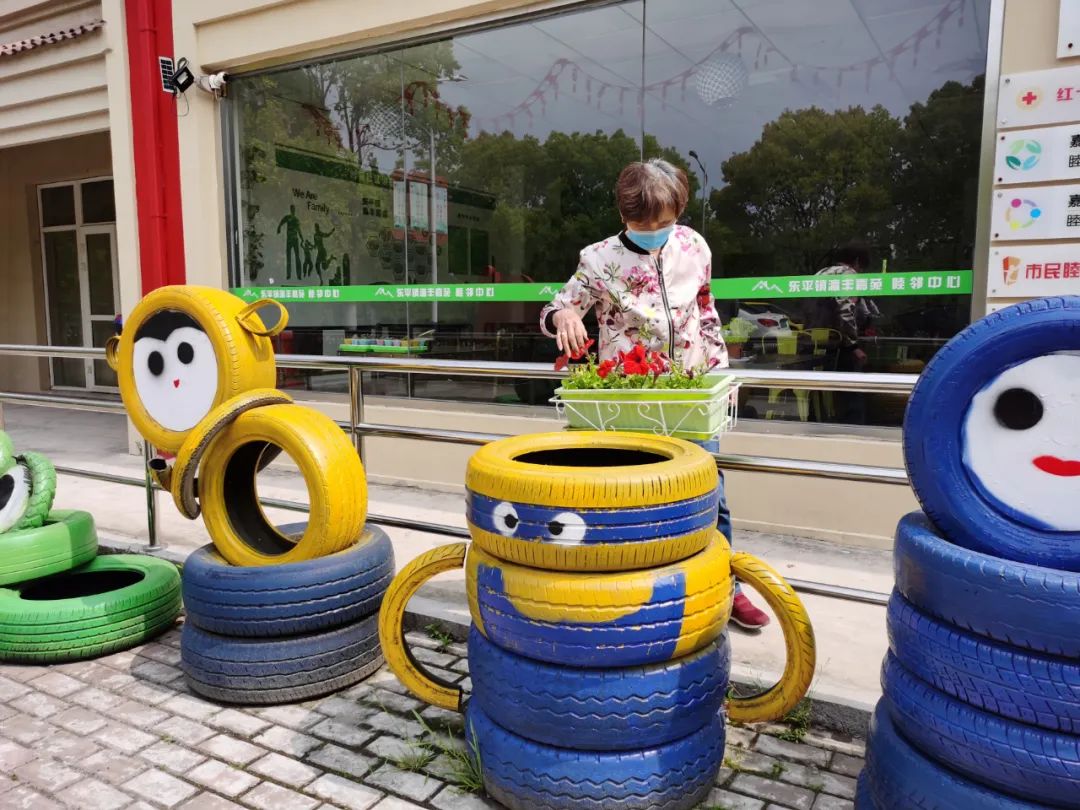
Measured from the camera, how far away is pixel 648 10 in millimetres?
5332

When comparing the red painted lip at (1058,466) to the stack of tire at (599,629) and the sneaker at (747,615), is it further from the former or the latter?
the sneaker at (747,615)

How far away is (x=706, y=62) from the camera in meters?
5.30

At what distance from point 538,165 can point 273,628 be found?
173 inches

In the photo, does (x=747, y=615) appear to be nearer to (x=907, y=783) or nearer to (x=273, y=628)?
(x=907, y=783)

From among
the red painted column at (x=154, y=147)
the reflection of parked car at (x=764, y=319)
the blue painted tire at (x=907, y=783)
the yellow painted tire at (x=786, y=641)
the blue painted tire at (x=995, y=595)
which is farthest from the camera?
the red painted column at (x=154, y=147)

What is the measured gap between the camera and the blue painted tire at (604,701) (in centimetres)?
188

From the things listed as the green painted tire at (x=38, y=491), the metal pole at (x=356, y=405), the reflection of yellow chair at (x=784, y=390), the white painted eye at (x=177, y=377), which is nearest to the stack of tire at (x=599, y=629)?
the white painted eye at (x=177, y=377)

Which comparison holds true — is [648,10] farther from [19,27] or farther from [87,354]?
[19,27]

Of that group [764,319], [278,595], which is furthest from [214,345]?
[764,319]

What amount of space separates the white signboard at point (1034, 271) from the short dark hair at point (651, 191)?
2.44 meters

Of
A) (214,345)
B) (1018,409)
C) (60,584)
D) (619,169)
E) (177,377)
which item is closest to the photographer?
(1018,409)

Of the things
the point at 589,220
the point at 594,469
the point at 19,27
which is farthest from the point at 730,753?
the point at 19,27

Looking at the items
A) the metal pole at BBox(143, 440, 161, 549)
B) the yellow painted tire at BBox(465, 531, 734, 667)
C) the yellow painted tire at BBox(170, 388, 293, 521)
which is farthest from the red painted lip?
the metal pole at BBox(143, 440, 161, 549)

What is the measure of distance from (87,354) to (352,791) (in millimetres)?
3100
